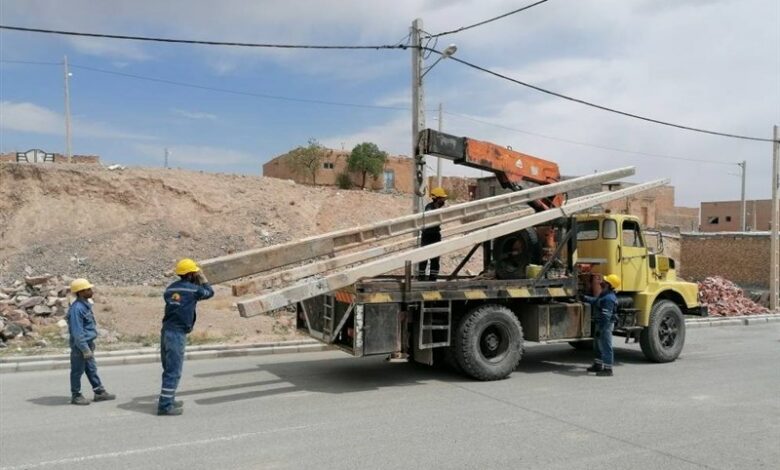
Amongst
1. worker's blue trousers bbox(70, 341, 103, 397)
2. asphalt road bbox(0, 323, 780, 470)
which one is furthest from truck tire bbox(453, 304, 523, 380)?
worker's blue trousers bbox(70, 341, 103, 397)

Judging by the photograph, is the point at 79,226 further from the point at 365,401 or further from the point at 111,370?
the point at 365,401

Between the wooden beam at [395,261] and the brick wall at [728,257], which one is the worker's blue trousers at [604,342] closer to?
the wooden beam at [395,261]

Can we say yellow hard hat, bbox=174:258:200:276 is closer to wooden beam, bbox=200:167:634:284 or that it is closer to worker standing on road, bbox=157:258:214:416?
worker standing on road, bbox=157:258:214:416

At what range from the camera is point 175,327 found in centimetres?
711

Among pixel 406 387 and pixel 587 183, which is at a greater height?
pixel 587 183

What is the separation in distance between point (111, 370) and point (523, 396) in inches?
244

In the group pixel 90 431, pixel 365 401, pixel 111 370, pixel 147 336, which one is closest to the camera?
pixel 90 431

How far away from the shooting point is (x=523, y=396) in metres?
8.16

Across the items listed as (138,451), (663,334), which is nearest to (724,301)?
(663,334)

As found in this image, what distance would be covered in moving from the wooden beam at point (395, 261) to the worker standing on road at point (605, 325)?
4.73ft

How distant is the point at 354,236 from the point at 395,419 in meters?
3.27

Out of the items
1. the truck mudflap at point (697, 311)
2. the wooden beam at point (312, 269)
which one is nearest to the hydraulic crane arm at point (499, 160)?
the wooden beam at point (312, 269)

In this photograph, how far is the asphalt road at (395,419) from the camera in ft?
18.5

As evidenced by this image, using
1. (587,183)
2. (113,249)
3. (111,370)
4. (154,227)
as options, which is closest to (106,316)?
(111,370)
